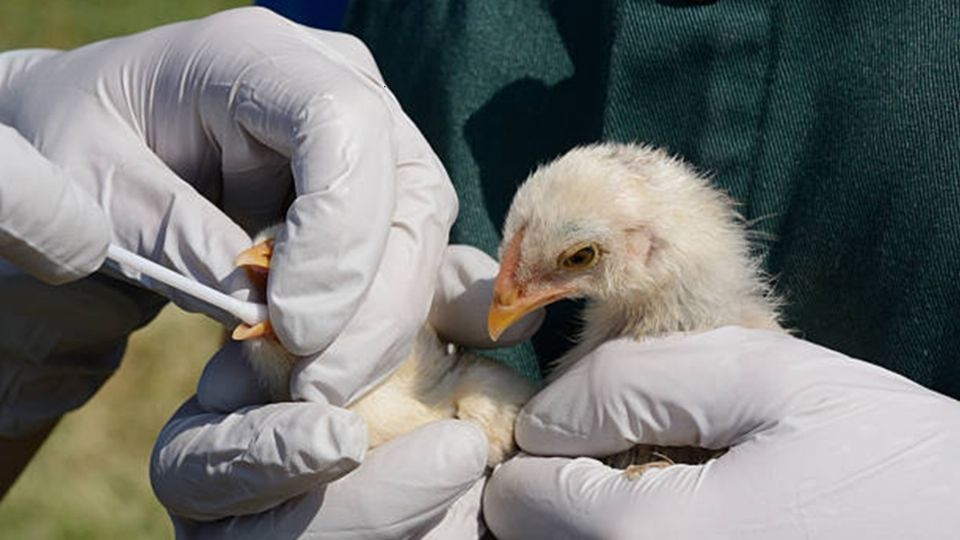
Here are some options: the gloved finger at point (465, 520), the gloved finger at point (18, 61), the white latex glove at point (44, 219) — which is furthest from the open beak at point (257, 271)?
the gloved finger at point (18, 61)

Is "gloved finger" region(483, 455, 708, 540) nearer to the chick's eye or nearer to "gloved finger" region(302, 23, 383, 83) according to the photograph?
the chick's eye

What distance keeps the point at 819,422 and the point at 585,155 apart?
0.32 meters

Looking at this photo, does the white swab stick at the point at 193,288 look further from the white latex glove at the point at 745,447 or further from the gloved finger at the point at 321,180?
the white latex glove at the point at 745,447

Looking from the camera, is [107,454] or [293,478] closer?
[293,478]

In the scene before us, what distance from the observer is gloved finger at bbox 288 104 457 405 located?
126 cm

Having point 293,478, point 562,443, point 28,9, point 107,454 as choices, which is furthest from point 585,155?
point 28,9

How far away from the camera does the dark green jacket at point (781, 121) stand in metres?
1.28

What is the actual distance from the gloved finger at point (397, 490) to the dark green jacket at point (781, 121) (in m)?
0.26

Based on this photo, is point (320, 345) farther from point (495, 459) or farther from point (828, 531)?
point (828, 531)

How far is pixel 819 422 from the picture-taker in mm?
1199

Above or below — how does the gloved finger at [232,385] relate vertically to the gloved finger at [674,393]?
below

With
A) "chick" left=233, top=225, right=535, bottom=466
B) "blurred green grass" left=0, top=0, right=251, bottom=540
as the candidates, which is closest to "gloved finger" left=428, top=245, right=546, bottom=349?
"chick" left=233, top=225, right=535, bottom=466

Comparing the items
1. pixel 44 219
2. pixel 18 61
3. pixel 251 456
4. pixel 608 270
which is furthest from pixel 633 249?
pixel 18 61

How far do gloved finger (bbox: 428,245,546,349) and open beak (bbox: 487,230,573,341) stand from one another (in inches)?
3.0
